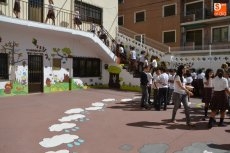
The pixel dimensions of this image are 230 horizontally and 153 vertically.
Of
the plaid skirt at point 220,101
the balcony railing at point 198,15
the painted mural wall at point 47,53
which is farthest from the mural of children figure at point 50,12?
the balcony railing at point 198,15

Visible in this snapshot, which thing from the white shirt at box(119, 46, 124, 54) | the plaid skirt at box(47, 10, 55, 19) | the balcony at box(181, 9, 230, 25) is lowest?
the white shirt at box(119, 46, 124, 54)

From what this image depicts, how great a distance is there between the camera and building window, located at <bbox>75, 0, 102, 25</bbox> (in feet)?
61.9

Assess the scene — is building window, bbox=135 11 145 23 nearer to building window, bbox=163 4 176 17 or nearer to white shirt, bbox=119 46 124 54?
building window, bbox=163 4 176 17

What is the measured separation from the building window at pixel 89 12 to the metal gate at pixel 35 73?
→ 4.65m

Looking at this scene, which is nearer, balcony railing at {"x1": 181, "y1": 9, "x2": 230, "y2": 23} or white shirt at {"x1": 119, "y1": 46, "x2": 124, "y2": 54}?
white shirt at {"x1": 119, "y1": 46, "x2": 124, "y2": 54}

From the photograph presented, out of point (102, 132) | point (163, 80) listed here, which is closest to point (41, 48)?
point (163, 80)

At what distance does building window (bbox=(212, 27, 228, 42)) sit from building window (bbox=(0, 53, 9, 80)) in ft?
65.7

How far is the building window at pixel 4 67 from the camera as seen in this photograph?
560 inches

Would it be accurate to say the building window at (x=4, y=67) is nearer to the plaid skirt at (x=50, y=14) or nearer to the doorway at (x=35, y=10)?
the doorway at (x=35, y=10)

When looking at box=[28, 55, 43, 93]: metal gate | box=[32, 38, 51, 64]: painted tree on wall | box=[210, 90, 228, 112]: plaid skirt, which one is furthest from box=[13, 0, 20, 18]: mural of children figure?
box=[210, 90, 228, 112]: plaid skirt

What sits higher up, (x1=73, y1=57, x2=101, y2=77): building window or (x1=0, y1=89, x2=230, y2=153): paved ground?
(x1=73, y1=57, x2=101, y2=77): building window

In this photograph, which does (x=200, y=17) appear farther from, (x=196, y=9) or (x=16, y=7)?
(x=16, y=7)

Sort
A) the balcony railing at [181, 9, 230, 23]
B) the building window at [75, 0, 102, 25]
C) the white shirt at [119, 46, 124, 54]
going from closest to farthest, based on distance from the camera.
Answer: the building window at [75, 0, 102, 25] < the white shirt at [119, 46, 124, 54] < the balcony railing at [181, 9, 230, 23]

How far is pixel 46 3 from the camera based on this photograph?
16.4 meters
